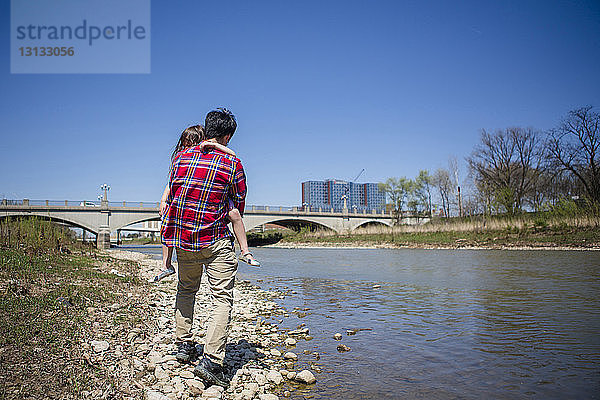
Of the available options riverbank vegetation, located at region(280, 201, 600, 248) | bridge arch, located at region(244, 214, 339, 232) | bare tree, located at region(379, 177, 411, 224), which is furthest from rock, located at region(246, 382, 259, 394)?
bare tree, located at region(379, 177, 411, 224)

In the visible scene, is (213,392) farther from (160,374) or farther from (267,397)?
(160,374)

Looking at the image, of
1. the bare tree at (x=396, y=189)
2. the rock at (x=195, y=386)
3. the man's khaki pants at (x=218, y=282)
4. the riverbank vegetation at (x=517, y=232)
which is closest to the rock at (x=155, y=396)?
the rock at (x=195, y=386)

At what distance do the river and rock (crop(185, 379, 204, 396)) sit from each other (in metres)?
0.84

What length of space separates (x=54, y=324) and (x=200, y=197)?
7.02 feet

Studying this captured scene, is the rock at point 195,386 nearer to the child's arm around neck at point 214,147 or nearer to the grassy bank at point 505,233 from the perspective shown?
the child's arm around neck at point 214,147

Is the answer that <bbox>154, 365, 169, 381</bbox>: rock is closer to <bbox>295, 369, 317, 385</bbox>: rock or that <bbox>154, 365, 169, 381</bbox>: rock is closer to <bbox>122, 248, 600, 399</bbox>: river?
<bbox>295, 369, 317, 385</bbox>: rock

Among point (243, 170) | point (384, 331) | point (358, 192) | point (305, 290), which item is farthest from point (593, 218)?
point (358, 192)

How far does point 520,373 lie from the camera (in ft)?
11.5

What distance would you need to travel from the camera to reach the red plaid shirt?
311cm

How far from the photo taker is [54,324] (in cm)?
395

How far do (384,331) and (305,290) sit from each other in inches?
169

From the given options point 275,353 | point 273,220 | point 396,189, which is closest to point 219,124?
point 275,353

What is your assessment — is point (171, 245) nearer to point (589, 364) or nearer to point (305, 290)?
point (589, 364)

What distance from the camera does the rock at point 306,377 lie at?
3.39 m
